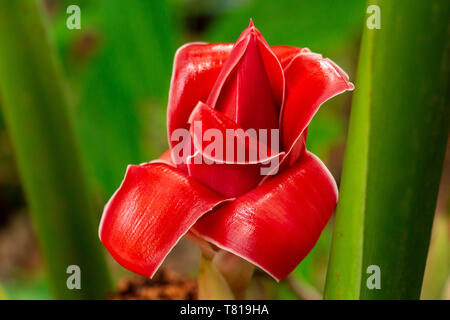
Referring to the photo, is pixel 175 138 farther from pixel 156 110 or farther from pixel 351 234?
pixel 156 110

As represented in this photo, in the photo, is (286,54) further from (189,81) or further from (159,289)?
(159,289)

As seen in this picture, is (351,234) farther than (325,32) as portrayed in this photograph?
No

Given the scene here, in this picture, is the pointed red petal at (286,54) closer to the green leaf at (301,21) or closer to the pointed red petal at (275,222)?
the pointed red petal at (275,222)

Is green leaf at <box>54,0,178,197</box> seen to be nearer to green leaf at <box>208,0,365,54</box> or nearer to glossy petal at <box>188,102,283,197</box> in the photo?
green leaf at <box>208,0,365,54</box>

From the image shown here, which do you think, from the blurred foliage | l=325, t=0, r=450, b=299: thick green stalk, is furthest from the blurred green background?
l=325, t=0, r=450, b=299: thick green stalk
